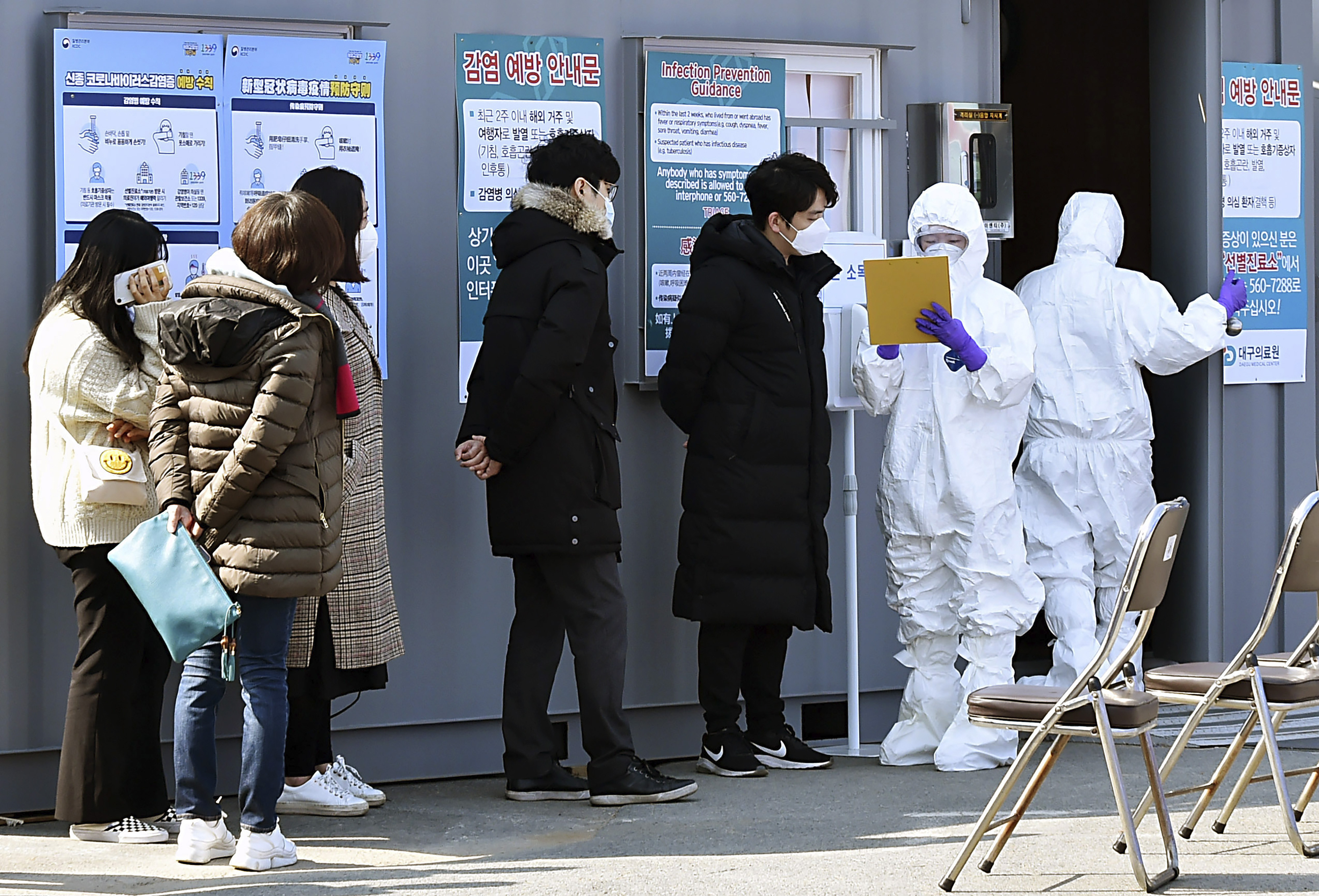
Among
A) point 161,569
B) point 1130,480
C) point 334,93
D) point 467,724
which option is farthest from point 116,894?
point 1130,480

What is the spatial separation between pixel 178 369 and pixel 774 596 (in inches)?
86.3

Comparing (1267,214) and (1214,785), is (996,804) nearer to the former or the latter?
(1214,785)

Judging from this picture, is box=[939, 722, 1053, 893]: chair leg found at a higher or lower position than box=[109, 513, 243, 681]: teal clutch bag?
lower

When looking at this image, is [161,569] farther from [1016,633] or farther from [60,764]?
[1016,633]

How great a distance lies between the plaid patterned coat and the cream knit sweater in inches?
22.3

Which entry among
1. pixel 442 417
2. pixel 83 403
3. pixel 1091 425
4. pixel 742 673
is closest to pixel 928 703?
pixel 742 673

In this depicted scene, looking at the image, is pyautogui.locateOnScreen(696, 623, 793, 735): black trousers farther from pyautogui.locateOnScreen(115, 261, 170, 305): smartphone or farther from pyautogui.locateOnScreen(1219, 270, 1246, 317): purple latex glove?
pyautogui.locateOnScreen(1219, 270, 1246, 317): purple latex glove

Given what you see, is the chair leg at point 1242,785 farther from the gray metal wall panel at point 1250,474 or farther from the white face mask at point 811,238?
the gray metal wall panel at point 1250,474

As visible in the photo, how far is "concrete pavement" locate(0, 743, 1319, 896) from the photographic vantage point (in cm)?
411

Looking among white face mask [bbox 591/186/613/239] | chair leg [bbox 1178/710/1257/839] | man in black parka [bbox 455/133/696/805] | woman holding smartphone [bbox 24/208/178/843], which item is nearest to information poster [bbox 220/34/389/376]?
man in black parka [bbox 455/133/696/805]

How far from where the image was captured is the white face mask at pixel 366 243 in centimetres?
511

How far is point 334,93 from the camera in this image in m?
5.51


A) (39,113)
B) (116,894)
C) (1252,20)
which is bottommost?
(116,894)

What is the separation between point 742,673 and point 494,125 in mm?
2130
